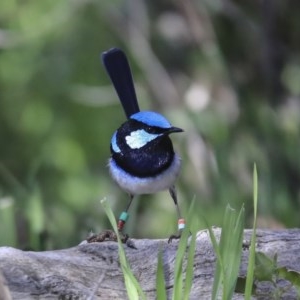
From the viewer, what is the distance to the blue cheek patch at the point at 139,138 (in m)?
3.54

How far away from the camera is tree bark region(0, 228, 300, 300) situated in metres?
2.66

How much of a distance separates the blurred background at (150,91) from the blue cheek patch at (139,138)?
6.22 feet

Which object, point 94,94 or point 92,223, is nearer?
→ point 92,223

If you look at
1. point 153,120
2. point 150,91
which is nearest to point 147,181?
point 153,120

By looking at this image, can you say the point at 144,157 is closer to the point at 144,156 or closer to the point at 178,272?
the point at 144,156

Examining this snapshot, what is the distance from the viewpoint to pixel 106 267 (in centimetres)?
292

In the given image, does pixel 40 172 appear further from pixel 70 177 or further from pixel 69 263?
pixel 69 263

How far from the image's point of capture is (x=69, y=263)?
2863 millimetres

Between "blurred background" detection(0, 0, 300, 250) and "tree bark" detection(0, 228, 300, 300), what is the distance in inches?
92.8

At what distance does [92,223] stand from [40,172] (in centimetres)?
281

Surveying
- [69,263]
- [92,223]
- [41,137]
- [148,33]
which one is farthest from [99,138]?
[69,263]

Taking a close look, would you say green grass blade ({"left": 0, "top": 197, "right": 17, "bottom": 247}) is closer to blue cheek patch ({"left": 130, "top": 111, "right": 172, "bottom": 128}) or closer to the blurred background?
blue cheek patch ({"left": 130, "top": 111, "right": 172, "bottom": 128})

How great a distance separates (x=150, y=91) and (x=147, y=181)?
4281 millimetres

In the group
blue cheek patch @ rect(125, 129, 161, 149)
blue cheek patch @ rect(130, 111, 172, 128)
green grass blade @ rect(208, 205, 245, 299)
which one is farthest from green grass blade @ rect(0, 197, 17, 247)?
green grass blade @ rect(208, 205, 245, 299)
